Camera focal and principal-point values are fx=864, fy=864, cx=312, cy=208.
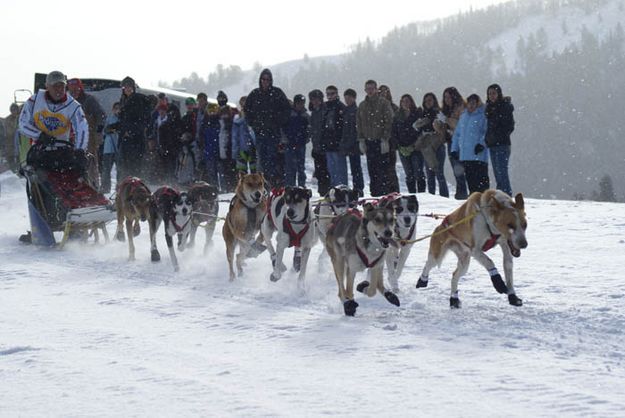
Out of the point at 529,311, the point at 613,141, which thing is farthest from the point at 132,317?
the point at 613,141

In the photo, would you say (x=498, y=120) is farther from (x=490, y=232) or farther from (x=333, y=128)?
(x=490, y=232)

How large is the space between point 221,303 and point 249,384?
233 centimetres

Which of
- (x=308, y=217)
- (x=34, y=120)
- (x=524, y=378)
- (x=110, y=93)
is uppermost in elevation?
(x=110, y=93)

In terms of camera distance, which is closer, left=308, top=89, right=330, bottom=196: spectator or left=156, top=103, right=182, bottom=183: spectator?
left=308, top=89, right=330, bottom=196: spectator

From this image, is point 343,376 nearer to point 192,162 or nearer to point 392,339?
point 392,339

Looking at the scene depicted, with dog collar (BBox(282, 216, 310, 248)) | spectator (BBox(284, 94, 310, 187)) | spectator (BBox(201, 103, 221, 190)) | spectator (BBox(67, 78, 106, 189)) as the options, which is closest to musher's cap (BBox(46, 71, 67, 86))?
spectator (BBox(67, 78, 106, 189))

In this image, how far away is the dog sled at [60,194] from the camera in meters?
9.71

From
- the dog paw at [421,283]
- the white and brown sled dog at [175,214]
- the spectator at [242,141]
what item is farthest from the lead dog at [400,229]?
the spectator at [242,141]

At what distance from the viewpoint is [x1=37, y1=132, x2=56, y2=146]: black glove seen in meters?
9.64

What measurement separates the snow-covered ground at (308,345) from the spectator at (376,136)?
4332 millimetres

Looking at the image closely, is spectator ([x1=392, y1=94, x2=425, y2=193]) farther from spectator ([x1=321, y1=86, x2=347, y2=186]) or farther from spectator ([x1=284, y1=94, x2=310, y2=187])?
spectator ([x1=284, y1=94, x2=310, y2=187])

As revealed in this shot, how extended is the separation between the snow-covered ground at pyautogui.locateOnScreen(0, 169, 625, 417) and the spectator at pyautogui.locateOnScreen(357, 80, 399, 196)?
4332 mm

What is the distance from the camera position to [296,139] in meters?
13.0

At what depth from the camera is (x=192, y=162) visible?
15039 millimetres
